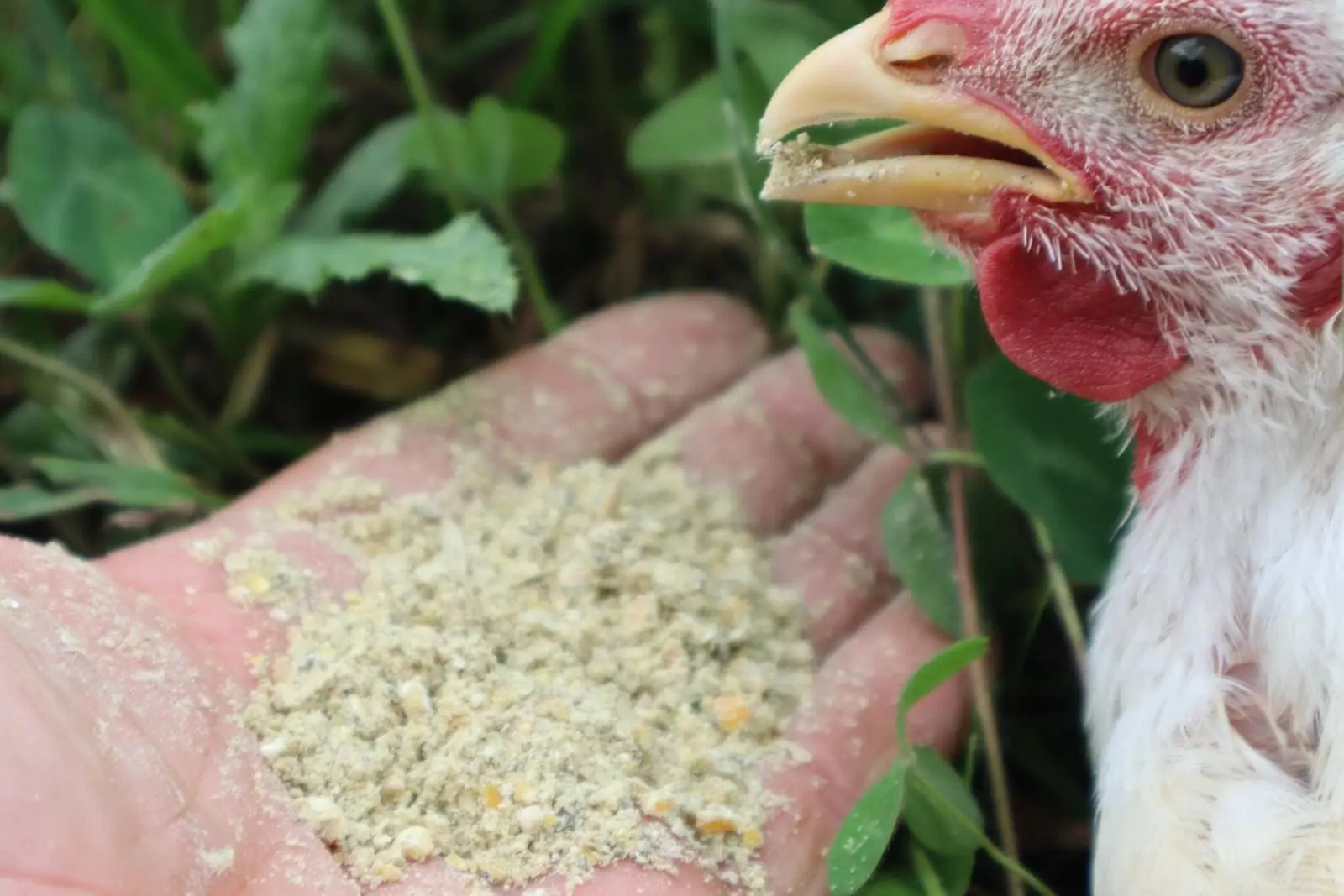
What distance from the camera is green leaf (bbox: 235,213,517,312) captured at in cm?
137

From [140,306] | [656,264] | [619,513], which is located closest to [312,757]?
[619,513]

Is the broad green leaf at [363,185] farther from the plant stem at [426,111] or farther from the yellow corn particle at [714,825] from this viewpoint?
the yellow corn particle at [714,825]

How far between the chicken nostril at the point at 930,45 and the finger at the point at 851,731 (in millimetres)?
Result: 636

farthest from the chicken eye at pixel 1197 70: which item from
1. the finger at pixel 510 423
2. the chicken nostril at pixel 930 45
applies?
the finger at pixel 510 423

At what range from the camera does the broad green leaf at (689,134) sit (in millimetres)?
1613

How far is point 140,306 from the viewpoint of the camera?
5.16 ft

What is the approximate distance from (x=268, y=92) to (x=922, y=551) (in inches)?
38.6

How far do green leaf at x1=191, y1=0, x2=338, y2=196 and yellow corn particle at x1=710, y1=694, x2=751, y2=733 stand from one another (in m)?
0.87

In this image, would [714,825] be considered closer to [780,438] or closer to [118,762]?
[118,762]

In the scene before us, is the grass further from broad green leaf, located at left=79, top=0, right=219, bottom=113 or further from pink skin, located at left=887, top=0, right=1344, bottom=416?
pink skin, located at left=887, top=0, right=1344, bottom=416

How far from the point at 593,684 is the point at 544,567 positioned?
0.17m

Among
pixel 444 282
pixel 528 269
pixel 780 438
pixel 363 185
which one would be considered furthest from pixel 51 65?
pixel 780 438

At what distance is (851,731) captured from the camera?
1273 mm

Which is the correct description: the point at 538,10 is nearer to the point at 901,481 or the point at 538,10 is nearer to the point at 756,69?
the point at 756,69
